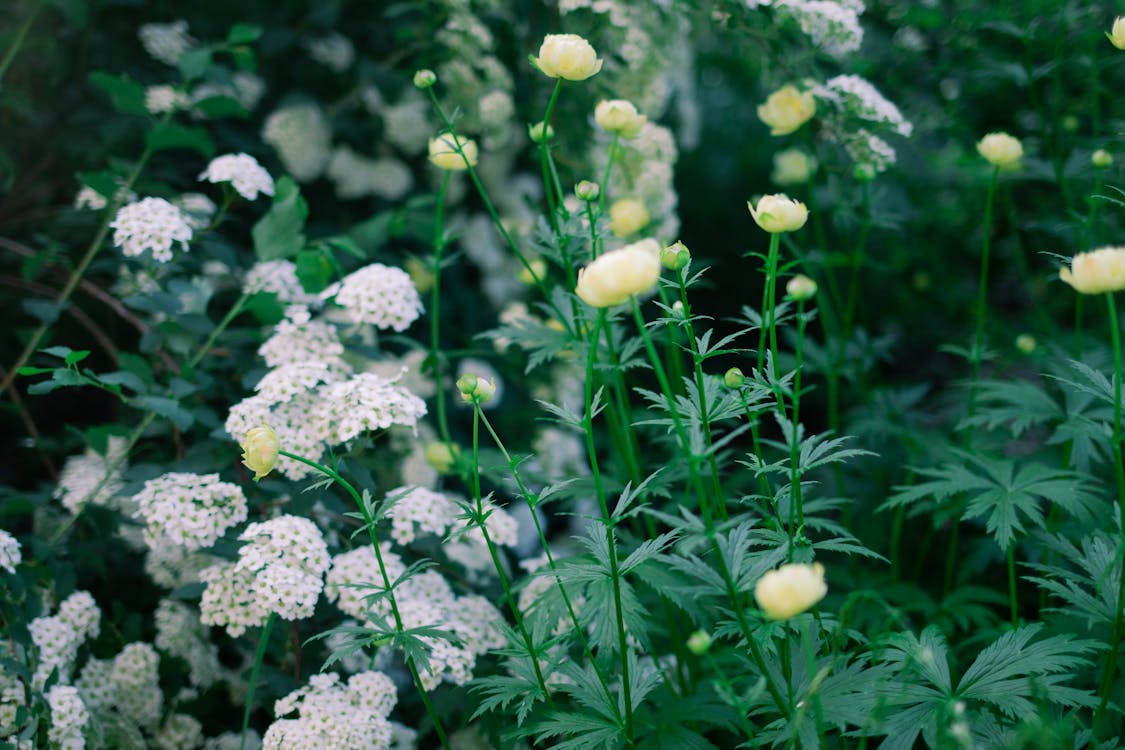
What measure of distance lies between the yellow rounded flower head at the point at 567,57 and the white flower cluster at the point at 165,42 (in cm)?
125

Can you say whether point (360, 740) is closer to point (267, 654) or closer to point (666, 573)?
point (267, 654)

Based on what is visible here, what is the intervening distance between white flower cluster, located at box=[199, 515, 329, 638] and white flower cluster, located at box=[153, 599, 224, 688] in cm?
23

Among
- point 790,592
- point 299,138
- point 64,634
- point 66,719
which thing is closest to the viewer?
point 790,592

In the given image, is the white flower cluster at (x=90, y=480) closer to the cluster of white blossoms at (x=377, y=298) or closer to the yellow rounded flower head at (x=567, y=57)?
the cluster of white blossoms at (x=377, y=298)

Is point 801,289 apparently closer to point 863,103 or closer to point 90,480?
point 863,103

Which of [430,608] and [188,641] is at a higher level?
[430,608]

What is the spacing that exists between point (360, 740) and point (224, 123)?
1628mm

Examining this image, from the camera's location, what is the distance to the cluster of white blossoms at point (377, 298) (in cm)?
160

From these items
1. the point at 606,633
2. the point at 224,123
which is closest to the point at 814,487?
the point at 606,633

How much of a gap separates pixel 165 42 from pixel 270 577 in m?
1.46

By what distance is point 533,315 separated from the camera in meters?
2.21

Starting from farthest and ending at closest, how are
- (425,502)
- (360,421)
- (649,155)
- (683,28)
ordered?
(683,28), (649,155), (425,502), (360,421)

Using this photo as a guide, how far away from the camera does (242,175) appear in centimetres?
170

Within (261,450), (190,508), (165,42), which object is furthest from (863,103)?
(165,42)
